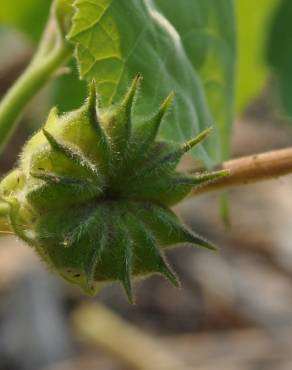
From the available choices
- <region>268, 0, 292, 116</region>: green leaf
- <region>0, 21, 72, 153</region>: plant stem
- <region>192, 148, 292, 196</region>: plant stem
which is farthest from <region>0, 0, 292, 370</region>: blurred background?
<region>192, 148, 292, 196</region>: plant stem

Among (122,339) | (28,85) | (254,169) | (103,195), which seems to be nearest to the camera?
(103,195)

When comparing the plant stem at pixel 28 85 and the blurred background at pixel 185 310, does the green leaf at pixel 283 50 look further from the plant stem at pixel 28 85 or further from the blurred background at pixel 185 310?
the blurred background at pixel 185 310

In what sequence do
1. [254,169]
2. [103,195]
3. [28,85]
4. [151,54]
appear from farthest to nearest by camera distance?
1. [28,85]
2. [151,54]
3. [254,169]
4. [103,195]

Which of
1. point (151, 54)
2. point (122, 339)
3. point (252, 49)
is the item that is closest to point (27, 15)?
point (252, 49)

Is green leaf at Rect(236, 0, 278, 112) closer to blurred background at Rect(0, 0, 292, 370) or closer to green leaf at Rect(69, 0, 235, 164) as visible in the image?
green leaf at Rect(69, 0, 235, 164)

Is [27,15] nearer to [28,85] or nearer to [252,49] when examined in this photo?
[252,49]

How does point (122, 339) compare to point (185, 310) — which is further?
point (185, 310)

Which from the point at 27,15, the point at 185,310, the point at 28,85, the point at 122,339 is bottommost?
the point at 185,310
